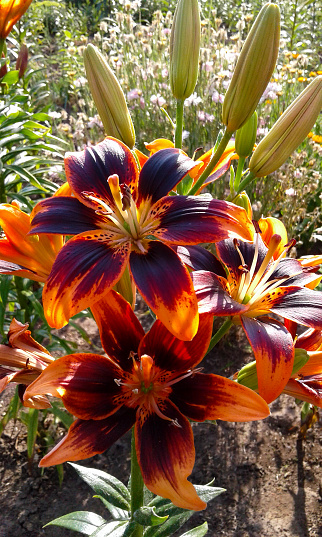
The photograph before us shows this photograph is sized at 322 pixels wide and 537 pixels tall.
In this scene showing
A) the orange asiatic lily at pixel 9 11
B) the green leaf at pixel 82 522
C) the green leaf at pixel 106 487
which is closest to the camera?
the green leaf at pixel 106 487

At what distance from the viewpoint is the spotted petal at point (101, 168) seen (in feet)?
2.31

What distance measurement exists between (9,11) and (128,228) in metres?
1.08

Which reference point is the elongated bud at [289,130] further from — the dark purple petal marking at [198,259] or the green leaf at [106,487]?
the green leaf at [106,487]

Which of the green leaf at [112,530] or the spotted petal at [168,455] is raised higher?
the spotted petal at [168,455]

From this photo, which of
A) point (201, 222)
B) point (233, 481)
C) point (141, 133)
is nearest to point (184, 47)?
point (201, 222)

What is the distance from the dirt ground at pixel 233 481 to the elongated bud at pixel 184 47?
1490 mm

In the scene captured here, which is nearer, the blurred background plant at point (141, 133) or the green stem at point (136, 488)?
the green stem at point (136, 488)

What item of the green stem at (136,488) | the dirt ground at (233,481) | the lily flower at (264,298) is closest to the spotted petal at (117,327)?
the lily flower at (264,298)

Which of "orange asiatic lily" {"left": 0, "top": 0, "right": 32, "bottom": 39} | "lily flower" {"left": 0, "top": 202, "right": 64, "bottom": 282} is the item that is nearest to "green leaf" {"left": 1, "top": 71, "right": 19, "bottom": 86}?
"orange asiatic lily" {"left": 0, "top": 0, "right": 32, "bottom": 39}

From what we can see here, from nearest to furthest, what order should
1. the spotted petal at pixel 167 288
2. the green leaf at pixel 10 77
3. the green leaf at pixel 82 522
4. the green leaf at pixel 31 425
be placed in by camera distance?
the spotted petal at pixel 167 288 < the green leaf at pixel 82 522 < the green leaf at pixel 31 425 < the green leaf at pixel 10 77

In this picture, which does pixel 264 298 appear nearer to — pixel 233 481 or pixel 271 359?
pixel 271 359

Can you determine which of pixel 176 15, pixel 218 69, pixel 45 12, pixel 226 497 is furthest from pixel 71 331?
pixel 45 12

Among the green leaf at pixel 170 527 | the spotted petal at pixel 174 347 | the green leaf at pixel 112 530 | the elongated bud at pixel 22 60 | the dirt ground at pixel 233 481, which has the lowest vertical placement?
the dirt ground at pixel 233 481

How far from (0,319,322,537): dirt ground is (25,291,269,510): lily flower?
127cm
